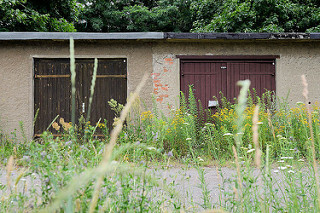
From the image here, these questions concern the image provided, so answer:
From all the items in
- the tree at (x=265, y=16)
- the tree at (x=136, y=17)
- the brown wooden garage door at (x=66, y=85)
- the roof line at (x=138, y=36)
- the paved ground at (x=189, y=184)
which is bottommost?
the paved ground at (x=189, y=184)

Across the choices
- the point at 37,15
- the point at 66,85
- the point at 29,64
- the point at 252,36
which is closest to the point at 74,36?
the point at 66,85

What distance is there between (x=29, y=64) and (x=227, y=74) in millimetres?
4699

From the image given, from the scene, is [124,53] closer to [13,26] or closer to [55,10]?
[13,26]

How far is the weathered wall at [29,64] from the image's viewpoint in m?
7.57

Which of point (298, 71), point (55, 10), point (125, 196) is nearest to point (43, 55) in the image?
point (298, 71)

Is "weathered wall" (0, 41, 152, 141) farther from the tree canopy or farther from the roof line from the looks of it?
the tree canopy

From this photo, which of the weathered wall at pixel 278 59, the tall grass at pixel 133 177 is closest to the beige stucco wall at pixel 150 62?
the weathered wall at pixel 278 59

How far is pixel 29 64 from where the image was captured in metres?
7.63

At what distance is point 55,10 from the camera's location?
1546 cm

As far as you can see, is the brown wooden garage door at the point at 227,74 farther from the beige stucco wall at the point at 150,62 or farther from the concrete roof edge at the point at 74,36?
the concrete roof edge at the point at 74,36

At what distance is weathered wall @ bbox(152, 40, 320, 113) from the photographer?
773 cm

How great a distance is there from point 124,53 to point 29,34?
2.14 meters

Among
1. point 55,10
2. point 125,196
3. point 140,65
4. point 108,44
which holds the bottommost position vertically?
point 125,196

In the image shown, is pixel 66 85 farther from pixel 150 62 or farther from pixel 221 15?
pixel 221 15
